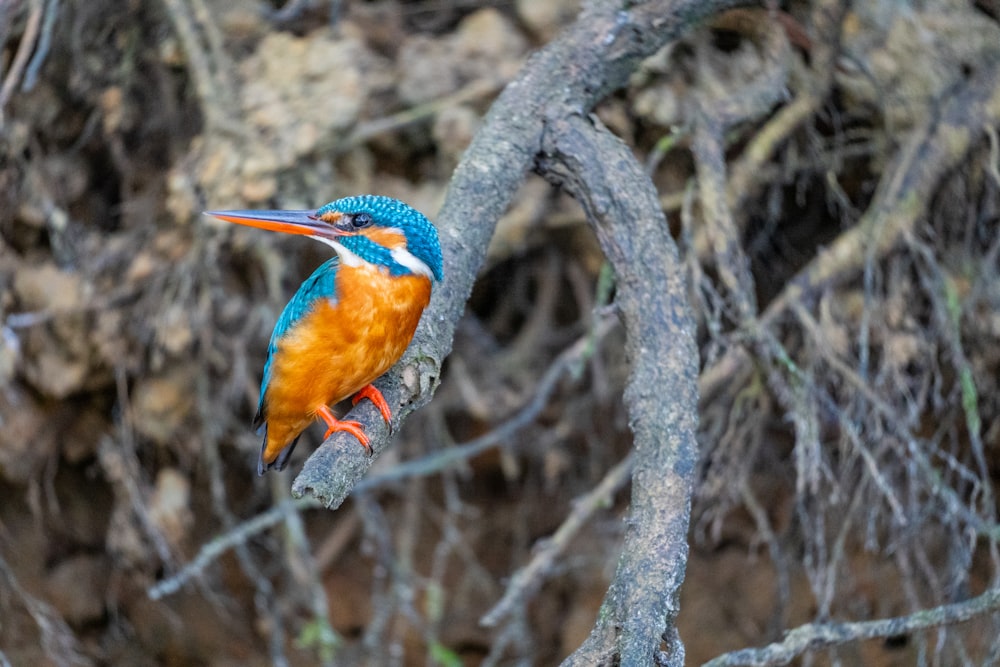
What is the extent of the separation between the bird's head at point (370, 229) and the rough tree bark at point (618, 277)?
5 centimetres

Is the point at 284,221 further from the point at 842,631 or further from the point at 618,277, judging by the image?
the point at 842,631

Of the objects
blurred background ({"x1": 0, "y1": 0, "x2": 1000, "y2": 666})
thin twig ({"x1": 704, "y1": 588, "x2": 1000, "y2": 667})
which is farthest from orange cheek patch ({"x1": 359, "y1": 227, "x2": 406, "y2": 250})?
thin twig ({"x1": 704, "y1": 588, "x2": 1000, "y2": 667})

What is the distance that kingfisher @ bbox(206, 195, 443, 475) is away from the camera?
5.10 feet

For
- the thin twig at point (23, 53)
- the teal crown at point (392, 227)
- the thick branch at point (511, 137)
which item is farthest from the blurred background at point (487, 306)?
the teal crown at point (392, 227)

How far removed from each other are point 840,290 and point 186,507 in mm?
2018

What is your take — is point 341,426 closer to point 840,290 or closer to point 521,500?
point 840,290

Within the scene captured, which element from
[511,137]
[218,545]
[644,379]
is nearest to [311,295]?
[511,137]

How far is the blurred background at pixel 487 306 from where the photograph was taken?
2393 millimetres

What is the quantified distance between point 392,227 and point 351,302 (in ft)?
0.50

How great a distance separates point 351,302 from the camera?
→ 161 cm

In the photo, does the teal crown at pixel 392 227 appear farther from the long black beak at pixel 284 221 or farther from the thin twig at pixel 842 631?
the thin twig at pixel 842 631

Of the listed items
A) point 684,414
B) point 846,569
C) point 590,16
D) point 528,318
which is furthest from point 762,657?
point 528,318

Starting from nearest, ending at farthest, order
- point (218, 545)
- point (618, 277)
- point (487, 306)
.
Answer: point (618, 277), point (218, 545), point (487, 306)

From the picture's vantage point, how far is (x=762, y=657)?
1444mm
